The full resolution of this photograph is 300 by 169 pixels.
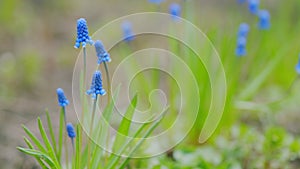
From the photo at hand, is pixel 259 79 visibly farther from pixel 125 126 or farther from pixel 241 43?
pixel 125 126

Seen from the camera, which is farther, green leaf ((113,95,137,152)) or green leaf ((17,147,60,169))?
green leaf ((113,95,137,152))

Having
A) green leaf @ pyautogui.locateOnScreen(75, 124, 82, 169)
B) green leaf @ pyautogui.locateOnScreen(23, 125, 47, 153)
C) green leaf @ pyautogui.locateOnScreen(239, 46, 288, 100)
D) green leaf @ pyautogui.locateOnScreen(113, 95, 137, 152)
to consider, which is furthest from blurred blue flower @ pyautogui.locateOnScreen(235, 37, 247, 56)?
green leaf @ pyautogui.locateOnScreen(23, 125, 47, 153)

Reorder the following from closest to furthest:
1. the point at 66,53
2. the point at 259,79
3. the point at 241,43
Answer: the point at 241,43 < the point at 259,79 < the point at 66,53

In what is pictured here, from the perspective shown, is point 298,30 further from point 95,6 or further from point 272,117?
point 95,6

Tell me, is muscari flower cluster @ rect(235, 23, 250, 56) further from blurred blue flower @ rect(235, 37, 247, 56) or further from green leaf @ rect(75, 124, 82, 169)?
green leaf @ rect(75, 124, 82, 169)

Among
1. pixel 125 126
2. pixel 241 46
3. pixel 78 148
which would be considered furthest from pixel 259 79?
pixel 78 148

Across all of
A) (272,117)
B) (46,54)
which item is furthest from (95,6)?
(272,117)

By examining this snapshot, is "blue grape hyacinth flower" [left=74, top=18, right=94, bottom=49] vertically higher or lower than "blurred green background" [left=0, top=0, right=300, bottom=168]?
lower
